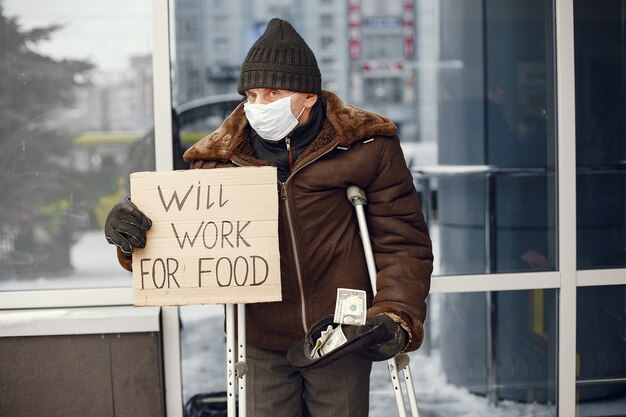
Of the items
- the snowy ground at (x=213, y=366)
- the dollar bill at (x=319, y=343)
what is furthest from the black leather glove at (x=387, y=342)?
the snowy ground at (x=213, y=366)

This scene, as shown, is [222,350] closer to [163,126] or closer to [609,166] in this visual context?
[163,126]

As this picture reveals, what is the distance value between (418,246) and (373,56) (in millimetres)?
7782

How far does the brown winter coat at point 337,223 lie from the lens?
2.61 meters

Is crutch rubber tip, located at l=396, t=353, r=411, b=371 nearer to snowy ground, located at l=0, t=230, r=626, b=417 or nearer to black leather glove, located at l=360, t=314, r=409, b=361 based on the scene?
black leather glove, located at l=360, t=314, r=409, b=361

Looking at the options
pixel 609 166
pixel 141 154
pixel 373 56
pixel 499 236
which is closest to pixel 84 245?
pixel 141 154

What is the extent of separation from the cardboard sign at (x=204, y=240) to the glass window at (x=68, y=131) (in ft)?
4.90

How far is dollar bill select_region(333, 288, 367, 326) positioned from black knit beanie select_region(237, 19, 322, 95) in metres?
0.65

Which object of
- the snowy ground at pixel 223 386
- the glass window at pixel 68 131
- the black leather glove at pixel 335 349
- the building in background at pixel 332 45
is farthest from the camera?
the building in background at pixel 332 45

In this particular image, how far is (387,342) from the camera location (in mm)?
2486

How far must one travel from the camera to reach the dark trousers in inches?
106

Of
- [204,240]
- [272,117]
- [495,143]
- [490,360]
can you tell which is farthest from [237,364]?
[495,143]

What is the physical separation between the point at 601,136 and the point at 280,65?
2.38m

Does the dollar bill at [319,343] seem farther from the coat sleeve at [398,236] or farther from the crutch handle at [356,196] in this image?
the crutch handle at [356,196]

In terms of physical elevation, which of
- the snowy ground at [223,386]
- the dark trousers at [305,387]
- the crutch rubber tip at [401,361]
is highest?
the crutch rubber tip at [401,361]
